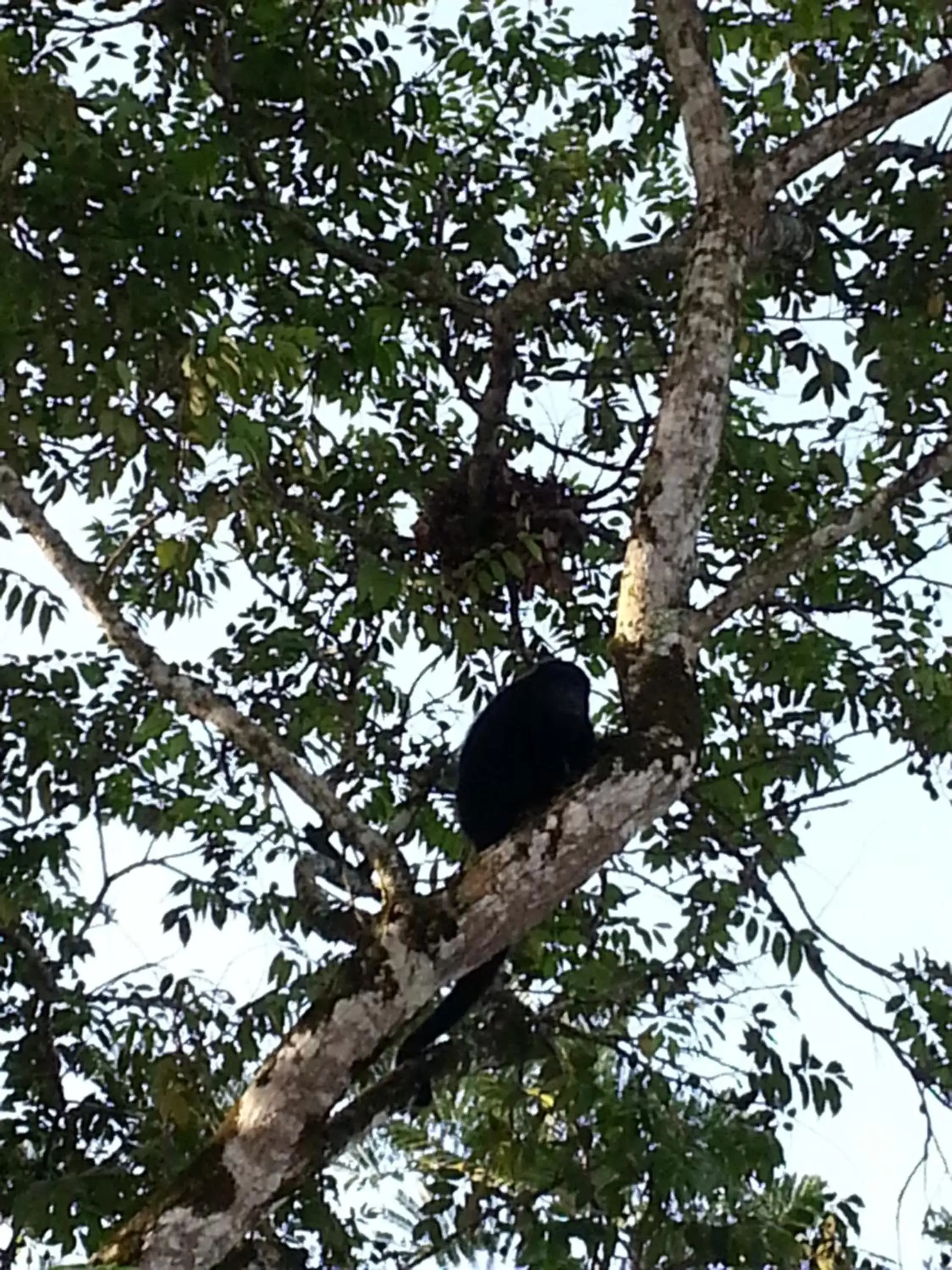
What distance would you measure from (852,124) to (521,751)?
2.01 m

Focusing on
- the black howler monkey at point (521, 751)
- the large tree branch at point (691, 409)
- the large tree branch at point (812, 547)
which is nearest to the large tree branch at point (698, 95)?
the large tree branch at point (691, 409)

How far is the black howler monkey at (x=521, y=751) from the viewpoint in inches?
170

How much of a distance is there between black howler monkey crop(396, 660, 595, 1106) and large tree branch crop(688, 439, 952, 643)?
62cm

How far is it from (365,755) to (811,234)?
2211mm

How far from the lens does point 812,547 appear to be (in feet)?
12.5

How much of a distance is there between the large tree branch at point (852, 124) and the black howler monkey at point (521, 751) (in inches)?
61.4

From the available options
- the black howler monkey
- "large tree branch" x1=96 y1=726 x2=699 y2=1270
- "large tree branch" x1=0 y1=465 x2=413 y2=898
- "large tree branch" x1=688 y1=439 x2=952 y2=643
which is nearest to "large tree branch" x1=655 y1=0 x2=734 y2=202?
"large tree branch" x1=688 y1=439 x2=952 y2=643

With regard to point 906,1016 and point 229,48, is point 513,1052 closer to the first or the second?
point 906,1016

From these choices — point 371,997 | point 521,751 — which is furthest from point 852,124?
point 371,997

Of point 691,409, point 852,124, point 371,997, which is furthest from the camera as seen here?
point 852,124

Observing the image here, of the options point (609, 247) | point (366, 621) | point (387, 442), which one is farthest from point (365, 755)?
point (609, 247)

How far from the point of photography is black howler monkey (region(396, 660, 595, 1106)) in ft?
14.1

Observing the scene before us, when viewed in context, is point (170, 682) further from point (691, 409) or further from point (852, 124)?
point (852, 124)

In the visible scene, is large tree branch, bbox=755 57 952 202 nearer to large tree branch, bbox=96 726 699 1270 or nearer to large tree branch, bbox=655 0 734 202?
large tree branch, bbox=655 0 734 202
